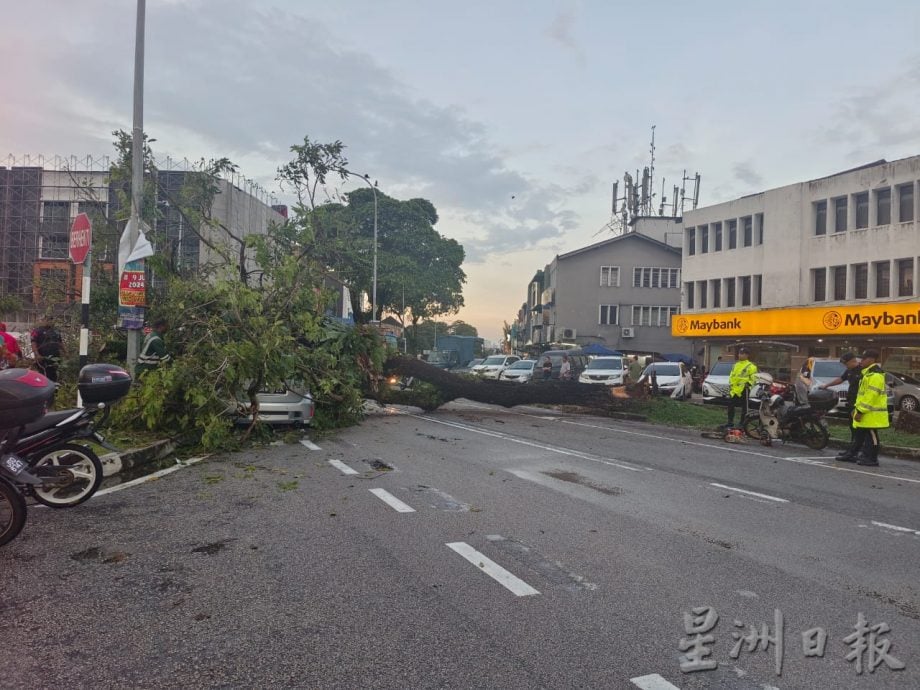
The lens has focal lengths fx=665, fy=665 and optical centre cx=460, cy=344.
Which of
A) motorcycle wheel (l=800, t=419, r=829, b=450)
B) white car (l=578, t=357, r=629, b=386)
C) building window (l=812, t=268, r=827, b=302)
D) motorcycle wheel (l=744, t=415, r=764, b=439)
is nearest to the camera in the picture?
motorcycle wheel (l=800, t=419, r=829, b=450)

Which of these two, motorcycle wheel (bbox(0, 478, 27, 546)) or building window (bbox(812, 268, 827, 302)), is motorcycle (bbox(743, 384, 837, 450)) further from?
building window (bbox(812, 268, 827, 302))

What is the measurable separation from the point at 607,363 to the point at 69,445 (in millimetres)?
23789

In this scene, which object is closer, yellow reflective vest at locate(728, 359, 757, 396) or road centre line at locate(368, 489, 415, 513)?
road centre line at locate(368, 489, 415, 513)

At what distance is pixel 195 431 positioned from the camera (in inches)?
417

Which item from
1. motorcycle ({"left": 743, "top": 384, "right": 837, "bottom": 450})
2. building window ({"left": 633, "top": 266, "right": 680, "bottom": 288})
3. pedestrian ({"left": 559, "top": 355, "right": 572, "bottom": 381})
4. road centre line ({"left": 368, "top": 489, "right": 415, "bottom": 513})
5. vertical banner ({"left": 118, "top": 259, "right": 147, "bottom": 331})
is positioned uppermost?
building window ({"left": 633, "top": 266, "right": 680, "bottom": 288})

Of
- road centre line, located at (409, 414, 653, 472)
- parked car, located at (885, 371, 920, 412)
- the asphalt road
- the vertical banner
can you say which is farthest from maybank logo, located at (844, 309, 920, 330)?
the vertical banner

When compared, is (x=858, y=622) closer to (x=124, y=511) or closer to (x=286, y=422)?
(x=124, y=511)

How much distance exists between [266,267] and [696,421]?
11.4 meters

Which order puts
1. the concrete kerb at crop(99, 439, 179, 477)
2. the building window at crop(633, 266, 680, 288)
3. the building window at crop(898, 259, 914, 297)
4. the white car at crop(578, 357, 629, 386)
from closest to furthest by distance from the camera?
1. the concrete kerb at crop(99, 439, 179, 477)
2. the white car at crop(578, 357, 629, 386)
3. the building window at crop(898, 259, 914, 297)
4. the building window at crop(633, 266, 680, 288)

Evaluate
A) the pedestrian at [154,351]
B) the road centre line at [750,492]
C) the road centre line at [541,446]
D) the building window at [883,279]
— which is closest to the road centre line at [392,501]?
the road centre line at [541,446]

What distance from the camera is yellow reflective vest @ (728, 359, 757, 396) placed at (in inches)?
566

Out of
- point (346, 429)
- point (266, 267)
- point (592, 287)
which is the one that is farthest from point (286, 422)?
point (592, 287)

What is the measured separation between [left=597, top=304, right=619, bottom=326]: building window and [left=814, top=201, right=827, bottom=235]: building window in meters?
19.5

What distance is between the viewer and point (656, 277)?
50.2 m
